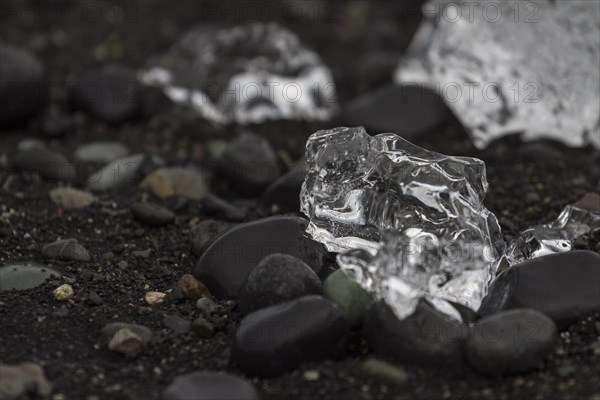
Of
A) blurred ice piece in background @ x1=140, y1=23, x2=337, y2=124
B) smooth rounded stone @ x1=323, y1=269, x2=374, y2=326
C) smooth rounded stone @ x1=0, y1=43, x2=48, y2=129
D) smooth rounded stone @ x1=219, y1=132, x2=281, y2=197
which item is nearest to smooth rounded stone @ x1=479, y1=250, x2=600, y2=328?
smooth rounded stone @ x1=323, y1=269, x2=374, y2=326

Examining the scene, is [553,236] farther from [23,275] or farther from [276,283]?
[23,275]

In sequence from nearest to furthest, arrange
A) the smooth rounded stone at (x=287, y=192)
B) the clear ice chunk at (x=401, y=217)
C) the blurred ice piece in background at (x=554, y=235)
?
the clear ice chunk at (x=401, y=217), the blurred ice piece in background at (x=554, y=235), the smooth rounded stone at (x=287, y=192)

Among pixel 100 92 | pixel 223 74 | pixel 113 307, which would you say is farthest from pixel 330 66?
pixel 113 307

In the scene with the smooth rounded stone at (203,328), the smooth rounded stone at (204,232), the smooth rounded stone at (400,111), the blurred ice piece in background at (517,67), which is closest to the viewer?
the smooth rounded stone at (203,328)

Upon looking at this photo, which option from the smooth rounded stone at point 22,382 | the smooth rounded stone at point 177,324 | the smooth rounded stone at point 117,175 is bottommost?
the smooth rounded stone at point 117,175

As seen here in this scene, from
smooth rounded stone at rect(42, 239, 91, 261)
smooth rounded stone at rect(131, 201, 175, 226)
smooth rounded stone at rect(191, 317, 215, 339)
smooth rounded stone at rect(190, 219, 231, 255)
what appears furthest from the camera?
smooth rounded stone at rect(131, 201, 175, 226)

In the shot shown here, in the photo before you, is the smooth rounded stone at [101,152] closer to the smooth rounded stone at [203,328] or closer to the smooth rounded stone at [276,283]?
the smooth rounded stone at [203,328]

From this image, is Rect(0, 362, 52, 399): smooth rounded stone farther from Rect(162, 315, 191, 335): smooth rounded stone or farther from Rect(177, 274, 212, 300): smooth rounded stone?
Rect(177, 274, 212, 300): smooth rounded stone

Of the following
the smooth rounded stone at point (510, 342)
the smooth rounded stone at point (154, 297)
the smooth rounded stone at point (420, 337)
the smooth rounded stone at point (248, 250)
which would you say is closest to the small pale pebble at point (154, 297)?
the smooth rounded stone at point (154, 297)
